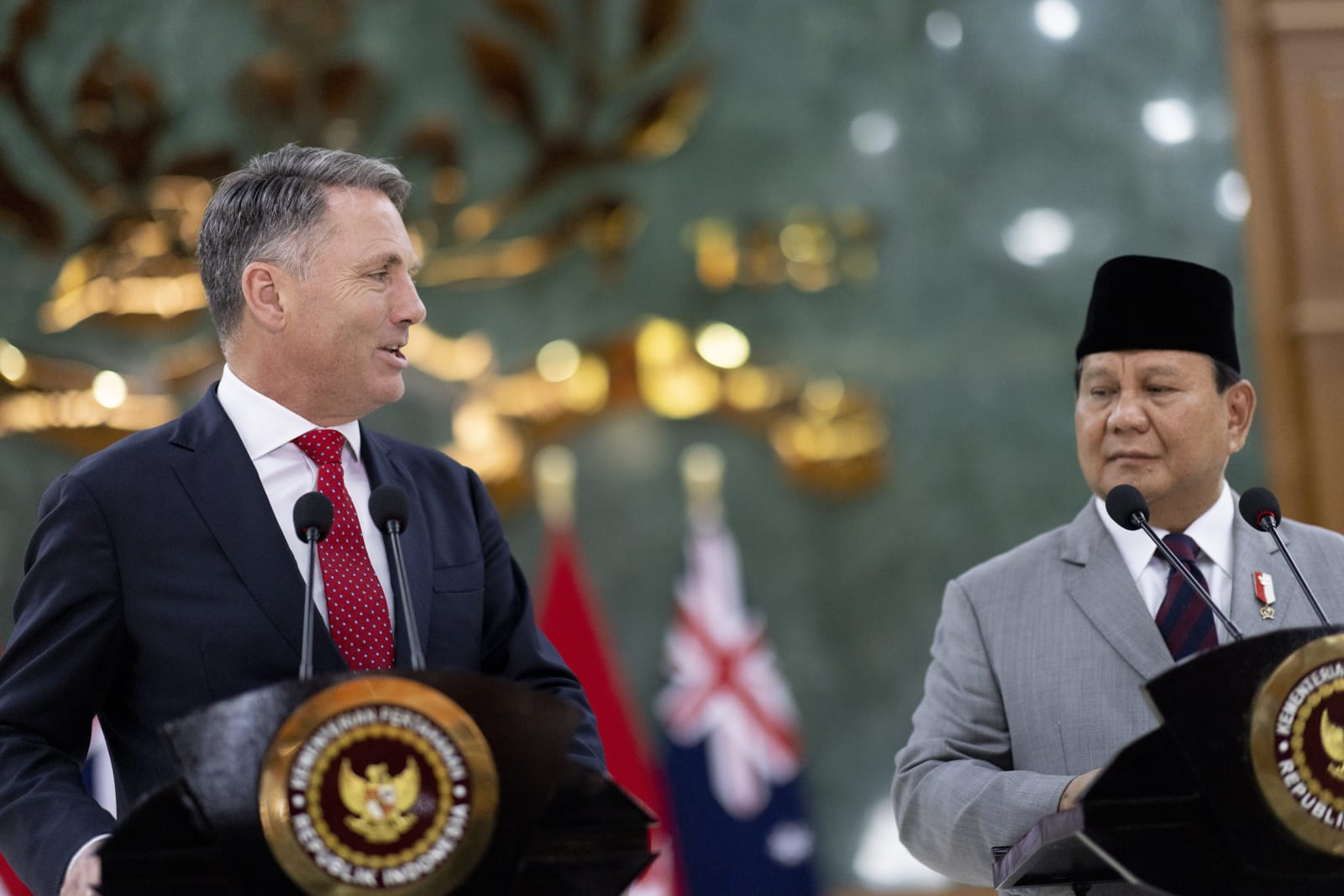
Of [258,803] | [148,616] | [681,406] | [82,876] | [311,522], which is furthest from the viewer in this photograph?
[681,406]

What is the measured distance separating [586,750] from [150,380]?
3.34 meters

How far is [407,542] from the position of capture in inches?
85.7

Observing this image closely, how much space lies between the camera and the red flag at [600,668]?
4844mm

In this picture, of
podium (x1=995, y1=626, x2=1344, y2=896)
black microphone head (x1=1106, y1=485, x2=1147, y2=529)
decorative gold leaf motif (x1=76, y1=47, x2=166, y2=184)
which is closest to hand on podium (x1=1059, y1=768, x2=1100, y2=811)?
podium (x1=995, y1=626, x2=1344, y2=896)

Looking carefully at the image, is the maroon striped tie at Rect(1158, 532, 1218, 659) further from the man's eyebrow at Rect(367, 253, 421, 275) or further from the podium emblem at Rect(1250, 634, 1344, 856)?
the man's eyebrow at Rect(367, 253, 421, 275)

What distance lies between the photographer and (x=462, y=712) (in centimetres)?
164

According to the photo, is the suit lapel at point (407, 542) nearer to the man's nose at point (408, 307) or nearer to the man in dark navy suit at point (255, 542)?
the man in dark navy suit at point (255, 542)

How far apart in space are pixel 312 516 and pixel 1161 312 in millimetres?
1349

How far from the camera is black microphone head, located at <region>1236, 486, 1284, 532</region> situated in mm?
2143

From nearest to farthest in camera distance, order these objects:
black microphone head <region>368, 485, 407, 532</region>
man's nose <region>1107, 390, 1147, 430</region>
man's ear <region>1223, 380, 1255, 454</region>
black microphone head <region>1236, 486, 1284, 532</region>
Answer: black microphone head <region>368, 485, 407, 532</region>, black microphone head <region>1236, 486, 1284, 532</region>, man's nose <region>1107, 390, 1147, 430</region>, man's ear <region>1223, 380, 1255, 454</region>

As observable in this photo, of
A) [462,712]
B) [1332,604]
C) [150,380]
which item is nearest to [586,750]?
[462,712]

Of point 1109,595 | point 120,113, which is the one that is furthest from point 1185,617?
point 120,113

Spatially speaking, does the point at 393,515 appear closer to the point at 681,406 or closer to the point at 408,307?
the point at 408,307

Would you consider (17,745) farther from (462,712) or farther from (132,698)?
(462,712)
